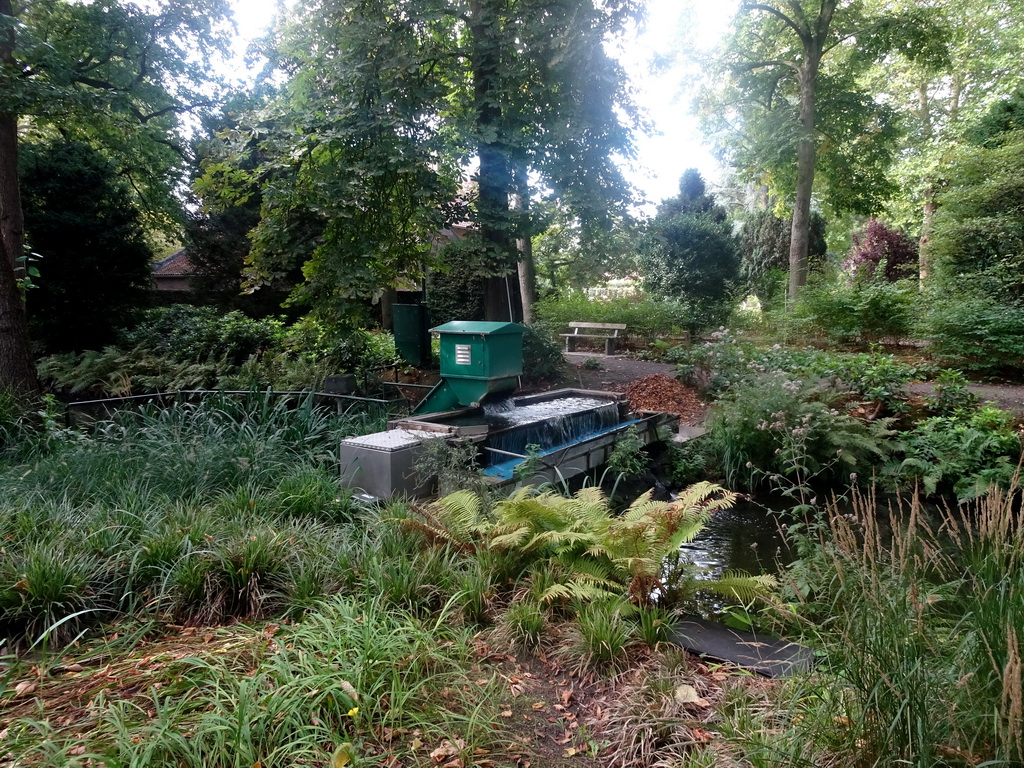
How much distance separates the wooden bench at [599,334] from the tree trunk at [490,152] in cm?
504

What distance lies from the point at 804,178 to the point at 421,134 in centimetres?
1014

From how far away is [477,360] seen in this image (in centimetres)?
573

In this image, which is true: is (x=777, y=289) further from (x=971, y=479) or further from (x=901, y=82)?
(x=971, y=479)

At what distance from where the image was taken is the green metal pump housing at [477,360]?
5.67m

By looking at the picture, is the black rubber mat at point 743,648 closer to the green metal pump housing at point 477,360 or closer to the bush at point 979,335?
the green metal pump housing at point 477,360

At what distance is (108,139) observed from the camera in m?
10.6

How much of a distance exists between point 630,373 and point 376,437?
697 cm

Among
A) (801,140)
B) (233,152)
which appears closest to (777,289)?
(801,140)

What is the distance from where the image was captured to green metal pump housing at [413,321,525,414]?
223 inches

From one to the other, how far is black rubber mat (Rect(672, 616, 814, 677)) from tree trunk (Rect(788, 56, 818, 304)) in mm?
12979

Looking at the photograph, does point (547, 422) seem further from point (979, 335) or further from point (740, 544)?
point (979, 335)

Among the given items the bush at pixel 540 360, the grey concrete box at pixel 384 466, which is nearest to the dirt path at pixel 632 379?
the bush at pixel 540 360

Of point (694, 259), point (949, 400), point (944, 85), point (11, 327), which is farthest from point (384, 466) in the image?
point (944, 85)

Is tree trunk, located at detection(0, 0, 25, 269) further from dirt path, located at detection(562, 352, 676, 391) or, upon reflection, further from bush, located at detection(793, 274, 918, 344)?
bush, located at detection(793, 274, 918, 344)
